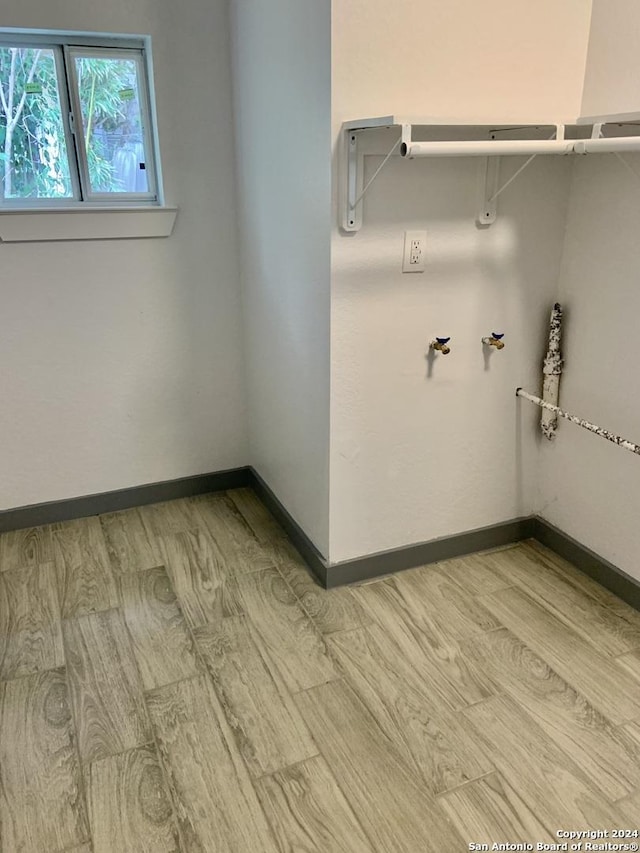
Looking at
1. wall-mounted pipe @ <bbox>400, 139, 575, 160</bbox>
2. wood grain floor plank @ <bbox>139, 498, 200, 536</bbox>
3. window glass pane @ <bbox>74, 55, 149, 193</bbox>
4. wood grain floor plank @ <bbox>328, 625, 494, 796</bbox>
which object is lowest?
wood grain floor plank @ <bbox>328, 625, 494, 796</bbox>

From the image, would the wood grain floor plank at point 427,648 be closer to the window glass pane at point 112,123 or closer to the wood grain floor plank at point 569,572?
the wood grain floor plank at point 569,572

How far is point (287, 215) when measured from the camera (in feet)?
6.53

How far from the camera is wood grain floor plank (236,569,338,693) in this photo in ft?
5.73

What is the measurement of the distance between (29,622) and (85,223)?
1.33 meters

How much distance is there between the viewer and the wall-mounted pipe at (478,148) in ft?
4.74

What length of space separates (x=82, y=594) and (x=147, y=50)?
72.1 inches

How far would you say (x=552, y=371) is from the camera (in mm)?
2096

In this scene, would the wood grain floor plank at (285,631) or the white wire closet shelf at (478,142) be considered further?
the wood grain floor plank at (285,631)

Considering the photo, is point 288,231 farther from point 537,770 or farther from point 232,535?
point 537,770

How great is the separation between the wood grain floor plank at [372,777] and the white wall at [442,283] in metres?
0.53

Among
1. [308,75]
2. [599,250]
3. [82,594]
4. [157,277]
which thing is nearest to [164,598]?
[82,594]

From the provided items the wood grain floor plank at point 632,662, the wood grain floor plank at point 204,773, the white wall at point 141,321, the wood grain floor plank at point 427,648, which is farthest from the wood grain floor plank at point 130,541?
the wood grain floor plank at point 632,662

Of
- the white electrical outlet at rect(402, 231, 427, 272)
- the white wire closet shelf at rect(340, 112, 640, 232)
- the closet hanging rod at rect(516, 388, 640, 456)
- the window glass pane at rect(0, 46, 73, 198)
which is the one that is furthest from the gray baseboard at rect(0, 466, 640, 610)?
the window glass pane at rect(0, 46, 73, 198)

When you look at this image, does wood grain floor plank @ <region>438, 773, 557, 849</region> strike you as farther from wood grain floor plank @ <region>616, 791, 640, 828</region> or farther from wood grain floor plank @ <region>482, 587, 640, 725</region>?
wood grain floor plank @ <region>482, 587, 640, 725</region>
